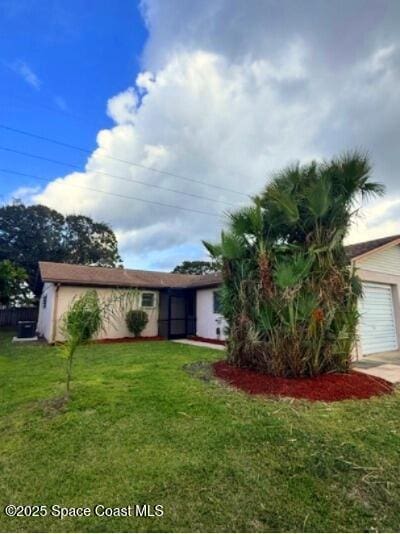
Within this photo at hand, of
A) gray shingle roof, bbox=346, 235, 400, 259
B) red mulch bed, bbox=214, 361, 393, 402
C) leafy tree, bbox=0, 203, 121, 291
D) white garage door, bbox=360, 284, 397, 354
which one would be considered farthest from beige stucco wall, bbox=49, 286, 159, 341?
leafy tree, bbox=0, 203, 121, 291

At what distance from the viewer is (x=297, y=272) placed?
245 inches

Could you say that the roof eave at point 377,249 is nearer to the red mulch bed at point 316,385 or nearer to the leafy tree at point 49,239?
the red mulch bed at point 316,385

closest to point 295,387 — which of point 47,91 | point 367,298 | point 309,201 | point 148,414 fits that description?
point 148,414

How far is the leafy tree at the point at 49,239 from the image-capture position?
88.2 feet

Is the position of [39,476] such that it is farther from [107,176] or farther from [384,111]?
[107,176]

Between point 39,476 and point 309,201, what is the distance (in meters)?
6.44

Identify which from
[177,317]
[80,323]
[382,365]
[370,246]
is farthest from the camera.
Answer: [177,317]

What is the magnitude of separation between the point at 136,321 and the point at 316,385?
10873mm

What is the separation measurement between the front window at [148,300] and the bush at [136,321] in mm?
732

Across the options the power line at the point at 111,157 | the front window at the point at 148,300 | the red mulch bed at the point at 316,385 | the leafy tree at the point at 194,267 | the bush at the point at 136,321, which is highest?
the power line at the point at 111,157

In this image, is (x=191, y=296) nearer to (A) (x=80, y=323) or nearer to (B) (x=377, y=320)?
(B) (x=377, y=320)

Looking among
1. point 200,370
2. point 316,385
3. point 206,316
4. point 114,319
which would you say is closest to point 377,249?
point 316,385

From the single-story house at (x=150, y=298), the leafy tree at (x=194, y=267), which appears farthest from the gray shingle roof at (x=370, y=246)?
the leafy tree at (x=194, y=267)

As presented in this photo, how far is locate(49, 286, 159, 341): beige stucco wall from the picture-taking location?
1366cm
